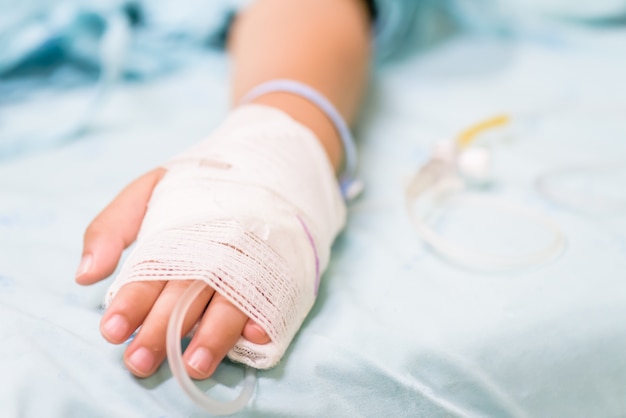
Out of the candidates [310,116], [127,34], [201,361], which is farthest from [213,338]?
[127,34]

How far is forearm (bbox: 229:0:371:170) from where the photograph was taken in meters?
0.67

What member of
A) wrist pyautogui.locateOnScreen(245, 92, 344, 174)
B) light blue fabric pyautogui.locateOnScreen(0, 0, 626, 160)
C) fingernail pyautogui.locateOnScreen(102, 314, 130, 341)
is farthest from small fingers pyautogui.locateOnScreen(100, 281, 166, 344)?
light blue fabric pyautogui.locateOnScreen(0, 0, 626, 160)

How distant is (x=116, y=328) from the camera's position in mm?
410

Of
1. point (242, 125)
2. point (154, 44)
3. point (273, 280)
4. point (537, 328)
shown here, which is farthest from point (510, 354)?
point (154, 44)

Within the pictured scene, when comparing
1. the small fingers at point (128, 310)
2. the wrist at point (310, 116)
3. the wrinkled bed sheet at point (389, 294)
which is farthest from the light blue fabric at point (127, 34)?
the small fingers at point (128, 310)

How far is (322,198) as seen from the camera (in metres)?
0.56

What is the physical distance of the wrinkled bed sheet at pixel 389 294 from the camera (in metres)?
0.43

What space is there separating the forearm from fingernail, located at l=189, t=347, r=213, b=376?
0.29 meters

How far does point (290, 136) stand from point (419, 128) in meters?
0.27

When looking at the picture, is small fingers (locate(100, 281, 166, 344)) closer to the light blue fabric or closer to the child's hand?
the child's hand

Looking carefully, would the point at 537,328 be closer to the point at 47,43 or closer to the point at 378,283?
the point at 378,283

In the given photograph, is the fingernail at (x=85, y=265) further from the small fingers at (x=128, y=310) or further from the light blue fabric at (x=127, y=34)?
the light blue fabric at (x=127, y=34)

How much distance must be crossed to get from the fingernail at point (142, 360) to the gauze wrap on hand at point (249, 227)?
48 mm

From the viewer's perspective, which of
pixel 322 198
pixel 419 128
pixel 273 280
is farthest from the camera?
pixel 419 128
